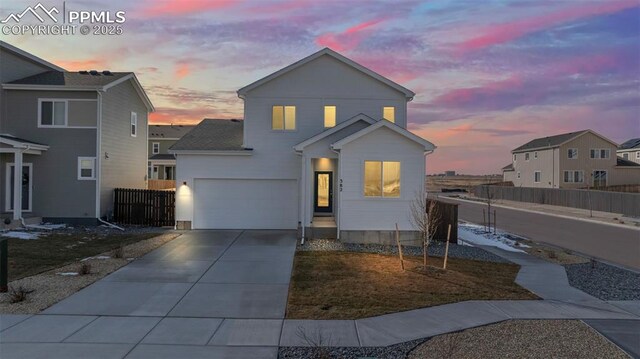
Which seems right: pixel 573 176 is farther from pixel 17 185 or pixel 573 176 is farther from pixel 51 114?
pixel 17 185

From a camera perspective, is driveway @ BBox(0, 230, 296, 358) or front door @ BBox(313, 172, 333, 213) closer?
driveway @ BBox(0, 230, 296, 358)

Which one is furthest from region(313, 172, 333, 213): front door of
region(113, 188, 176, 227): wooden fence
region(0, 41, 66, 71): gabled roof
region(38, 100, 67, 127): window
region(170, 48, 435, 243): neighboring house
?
region(0, 41, 66, 71): gabled roof

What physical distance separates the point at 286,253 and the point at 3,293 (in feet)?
23.9

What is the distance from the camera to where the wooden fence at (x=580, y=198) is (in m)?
32.8

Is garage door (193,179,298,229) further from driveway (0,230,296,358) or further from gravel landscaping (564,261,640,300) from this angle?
gravel landscaping (564,261,640,300)

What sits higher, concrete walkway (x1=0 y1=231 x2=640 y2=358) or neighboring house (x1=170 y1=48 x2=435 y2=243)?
neighboring house (x1=170 y1=48 x2=435 y2=243)

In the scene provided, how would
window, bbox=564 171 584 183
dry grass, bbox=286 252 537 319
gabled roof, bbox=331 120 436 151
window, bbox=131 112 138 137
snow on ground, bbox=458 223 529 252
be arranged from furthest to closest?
window, bbox=564 171 584 183 → window, bbox=131 112 138 137 → snow on ground, bbox=458 223 529 252 → gabled roof, bbox=331 120 436 151 → dry grass, bbox=286 252 537 319

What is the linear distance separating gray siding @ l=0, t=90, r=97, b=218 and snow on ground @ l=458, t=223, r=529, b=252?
17038 millimetres

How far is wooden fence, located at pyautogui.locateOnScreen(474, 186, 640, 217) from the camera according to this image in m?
32.8

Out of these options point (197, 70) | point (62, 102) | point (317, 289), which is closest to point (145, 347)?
point (317, 289)

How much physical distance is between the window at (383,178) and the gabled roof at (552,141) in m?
40.1

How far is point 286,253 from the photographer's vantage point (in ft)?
45.4

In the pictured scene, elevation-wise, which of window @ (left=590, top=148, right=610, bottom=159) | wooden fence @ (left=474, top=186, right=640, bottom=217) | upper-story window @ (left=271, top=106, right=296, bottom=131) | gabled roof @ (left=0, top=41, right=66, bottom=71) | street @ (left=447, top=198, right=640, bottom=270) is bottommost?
street @ (left=447, top=198, right=640, bottom=270)

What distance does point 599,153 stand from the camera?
49531 millimetres
